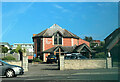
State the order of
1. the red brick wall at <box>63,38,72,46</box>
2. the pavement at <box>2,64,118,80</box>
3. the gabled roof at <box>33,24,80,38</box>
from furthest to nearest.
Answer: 1. the gabled roof at <box>33,24,80,38</box>
2. the red brick wall at <box>63,38,72,46</box>
3. the pavement at <box>2,64,118,80</box>

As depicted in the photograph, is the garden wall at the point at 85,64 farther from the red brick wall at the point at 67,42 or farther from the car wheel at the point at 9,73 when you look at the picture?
the red brick wall at the point at 67,42

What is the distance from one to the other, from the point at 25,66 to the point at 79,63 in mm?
6359

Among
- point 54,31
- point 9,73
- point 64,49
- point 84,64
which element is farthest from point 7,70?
point 54,31

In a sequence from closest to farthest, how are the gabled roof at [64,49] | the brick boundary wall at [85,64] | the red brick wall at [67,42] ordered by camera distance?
the brick boundary wall at [85,64], the gabled roof at [64,49], the red brick wall at [67,42]

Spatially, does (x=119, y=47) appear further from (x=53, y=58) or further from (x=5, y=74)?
(x=53, y=58)

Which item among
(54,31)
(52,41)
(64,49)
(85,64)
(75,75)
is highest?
(54,31)

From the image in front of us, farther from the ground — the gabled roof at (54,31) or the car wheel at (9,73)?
the gabled roof at (54,31)

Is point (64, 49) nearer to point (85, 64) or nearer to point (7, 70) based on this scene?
point (85, 64)

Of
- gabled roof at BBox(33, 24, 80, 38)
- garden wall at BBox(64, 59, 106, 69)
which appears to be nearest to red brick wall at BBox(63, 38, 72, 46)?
gabled roof at BBox(33, 24, 80, 38)

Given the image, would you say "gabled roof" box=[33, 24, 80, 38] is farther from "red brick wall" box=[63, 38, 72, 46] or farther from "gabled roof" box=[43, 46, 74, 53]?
"gabled roof" box=[43, 46, 74, 53]

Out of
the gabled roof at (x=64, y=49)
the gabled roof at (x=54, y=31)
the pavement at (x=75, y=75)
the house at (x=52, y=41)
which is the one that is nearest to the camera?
the pavement at (x=75, y=75)

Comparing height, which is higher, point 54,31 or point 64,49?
point 54,31

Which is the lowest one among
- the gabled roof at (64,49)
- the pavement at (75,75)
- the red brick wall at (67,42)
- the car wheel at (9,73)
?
the pavement at (75,75)

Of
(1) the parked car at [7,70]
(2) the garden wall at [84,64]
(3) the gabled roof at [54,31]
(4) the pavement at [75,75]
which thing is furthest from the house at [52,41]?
(1) the parked car at [7,70]
